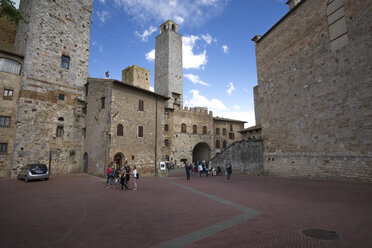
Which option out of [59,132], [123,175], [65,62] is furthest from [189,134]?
[123,175]

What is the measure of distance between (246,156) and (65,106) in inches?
742

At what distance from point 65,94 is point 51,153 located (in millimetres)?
6030

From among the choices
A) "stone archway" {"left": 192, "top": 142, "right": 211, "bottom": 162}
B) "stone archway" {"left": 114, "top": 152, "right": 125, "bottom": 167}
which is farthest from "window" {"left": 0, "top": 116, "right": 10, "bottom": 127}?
"stone archway" {"left": 192, "top": 142, "right": 211, "bottom": 162}

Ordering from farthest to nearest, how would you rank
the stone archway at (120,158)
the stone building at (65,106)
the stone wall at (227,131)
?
the stone wall at (227,131) → the stone archway at (120,158) → the stone building at (65,106)

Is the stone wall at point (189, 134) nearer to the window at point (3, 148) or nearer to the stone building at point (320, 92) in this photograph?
the stone building at point (320, 92)

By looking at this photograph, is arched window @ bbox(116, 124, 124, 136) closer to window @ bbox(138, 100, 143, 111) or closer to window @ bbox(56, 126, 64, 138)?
window @ bbox(138, 100, 143, 111)

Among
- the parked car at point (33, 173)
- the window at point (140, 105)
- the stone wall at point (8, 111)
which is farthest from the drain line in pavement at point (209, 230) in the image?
the stone wall at point (8, 111)

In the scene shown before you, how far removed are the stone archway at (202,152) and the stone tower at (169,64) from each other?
333 inches

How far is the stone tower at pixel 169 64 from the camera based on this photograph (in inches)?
1432

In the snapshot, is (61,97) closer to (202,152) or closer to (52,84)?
(52,84)

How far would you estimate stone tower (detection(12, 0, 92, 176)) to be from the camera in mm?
17594

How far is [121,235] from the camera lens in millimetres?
4684

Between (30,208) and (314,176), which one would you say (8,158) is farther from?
(314,176)

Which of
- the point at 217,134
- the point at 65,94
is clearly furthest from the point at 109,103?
the point at 217,134
